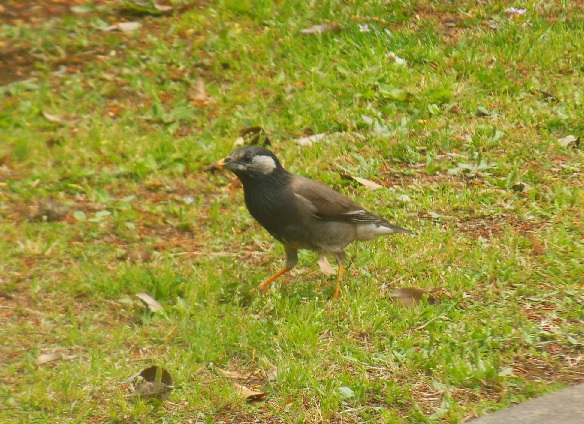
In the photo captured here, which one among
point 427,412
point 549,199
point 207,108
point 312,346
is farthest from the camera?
point 207,108

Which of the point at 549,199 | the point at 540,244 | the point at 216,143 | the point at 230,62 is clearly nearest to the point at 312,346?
the point at 540,244

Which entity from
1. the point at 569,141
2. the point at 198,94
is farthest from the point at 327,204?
the point at 198,94

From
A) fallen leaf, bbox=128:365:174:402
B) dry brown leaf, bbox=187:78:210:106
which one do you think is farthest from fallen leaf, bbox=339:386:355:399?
dry brown leaf, bbox=187:78:210:106

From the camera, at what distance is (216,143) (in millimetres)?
7938

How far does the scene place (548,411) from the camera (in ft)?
14.6

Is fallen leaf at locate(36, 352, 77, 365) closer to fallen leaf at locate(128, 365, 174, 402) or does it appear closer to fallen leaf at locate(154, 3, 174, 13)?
fallen leaf at locate(128, 365, 174, 402)

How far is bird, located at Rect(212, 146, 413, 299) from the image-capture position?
6223 millimetres

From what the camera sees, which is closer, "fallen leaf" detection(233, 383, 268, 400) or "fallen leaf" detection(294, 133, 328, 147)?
"fallen leaf" detection(233, 383, 268, 400)

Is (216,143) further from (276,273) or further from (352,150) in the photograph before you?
(276,273)

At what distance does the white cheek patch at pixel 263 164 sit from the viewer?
20.5 feet

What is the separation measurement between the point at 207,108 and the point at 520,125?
106 inches

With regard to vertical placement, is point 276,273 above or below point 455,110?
below

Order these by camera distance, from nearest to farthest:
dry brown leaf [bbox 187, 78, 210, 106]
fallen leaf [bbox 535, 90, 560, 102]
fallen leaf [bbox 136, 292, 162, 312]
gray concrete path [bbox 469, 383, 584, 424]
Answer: gray concrete path [bbox 469, 383, 584, 424] → fallen leaf [bbox 136, 292, 162, 312] → fallen leaf [bbox 535, 90, 560, 102] → dry brown leaf [bbox 187, 78, 210, 106]

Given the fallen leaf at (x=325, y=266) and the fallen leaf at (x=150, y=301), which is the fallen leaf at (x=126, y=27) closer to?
→ the fallen leaf at (x=325, y=266)
